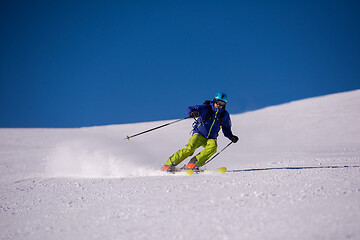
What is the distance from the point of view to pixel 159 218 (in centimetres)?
280

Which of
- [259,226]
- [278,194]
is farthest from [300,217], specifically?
[278,194]

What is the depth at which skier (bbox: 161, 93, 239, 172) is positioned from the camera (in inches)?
262

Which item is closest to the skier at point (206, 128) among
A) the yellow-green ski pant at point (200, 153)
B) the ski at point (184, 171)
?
the yellow-green ski pant at point (200, 153)

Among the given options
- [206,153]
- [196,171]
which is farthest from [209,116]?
[196,171]

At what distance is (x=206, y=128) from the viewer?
6957 mm

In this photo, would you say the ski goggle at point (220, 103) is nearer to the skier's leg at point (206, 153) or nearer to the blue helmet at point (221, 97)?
the blue helmet at point (221, 97)

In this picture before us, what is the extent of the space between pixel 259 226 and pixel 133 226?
1150 millimetres

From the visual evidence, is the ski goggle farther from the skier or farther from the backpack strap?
the backpack strap

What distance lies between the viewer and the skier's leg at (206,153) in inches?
255

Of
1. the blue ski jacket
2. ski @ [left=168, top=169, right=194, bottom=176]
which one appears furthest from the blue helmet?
ski @ [left=168, top=169, right=194, bottom=176]

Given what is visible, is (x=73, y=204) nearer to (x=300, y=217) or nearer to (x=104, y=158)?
(x=300, y=217)

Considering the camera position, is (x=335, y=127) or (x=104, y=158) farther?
(x=335, y=127)

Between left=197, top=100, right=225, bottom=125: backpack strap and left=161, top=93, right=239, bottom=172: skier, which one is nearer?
left=161, top=93, right=239, bottom=172: skier

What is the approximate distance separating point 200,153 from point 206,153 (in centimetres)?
16
